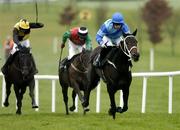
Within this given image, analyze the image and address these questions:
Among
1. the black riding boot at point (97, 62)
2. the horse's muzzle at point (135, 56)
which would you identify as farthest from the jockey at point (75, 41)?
the horse's muzzle at point (135, 56)

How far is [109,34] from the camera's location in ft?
41.4

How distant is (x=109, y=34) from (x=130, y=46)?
54.4 inches

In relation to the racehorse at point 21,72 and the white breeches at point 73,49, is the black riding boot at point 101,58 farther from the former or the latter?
the white breeches at point 73,49

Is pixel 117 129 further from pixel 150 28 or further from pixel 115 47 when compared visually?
pixel 150 28

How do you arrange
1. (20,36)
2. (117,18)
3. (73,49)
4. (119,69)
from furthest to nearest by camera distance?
(73,49) → (20,36) → (117,18) → (119,69)

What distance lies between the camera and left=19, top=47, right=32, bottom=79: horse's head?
13492mm

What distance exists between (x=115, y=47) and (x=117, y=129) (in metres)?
2.06

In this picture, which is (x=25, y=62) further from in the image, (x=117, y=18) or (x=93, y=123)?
(x=93, y=123)

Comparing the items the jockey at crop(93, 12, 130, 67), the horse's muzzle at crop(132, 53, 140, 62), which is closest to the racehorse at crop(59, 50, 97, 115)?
the jockey at crop(93, 12, 130, 67)

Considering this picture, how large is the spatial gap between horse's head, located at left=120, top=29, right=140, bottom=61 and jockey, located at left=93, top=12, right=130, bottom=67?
64 centimetres

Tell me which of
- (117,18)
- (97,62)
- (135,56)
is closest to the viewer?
(135,56)

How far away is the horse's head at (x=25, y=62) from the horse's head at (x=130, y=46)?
264 cm

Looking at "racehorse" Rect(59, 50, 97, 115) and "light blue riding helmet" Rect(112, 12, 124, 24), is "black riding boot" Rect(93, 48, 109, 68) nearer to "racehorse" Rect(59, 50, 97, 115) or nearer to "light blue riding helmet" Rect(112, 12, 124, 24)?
"light blue riding helmet" Rect(112, 12, 124, 24)

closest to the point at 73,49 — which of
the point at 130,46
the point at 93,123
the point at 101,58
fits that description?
the point at 101,58
